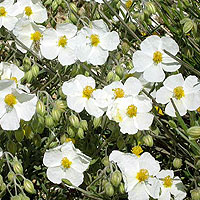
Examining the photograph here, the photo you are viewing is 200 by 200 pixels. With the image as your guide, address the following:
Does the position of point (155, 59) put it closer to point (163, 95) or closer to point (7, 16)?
point (163, 95)

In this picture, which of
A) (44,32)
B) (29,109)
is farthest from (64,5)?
(29,109)

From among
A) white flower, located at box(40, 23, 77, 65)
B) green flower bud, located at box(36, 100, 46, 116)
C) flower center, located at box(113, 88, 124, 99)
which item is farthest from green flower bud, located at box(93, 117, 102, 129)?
white flower, located at box(40, 23, 77, 65)

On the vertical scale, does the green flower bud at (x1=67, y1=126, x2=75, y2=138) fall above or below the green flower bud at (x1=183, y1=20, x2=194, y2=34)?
below

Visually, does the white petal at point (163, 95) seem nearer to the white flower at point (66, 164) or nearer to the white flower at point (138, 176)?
the white flower at point (138, 176)

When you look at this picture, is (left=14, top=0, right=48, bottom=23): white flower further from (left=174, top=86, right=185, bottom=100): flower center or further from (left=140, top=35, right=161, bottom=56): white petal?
(left=174, top=86, right=185, bottom=100): flower center

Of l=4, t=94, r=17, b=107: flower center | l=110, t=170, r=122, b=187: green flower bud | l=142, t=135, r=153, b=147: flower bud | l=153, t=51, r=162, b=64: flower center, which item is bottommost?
l=4, t=94, r=17, b=107: flower center

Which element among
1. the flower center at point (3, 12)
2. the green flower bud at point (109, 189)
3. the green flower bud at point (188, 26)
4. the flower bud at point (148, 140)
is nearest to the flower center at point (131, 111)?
the flower bud at point (148, 140)

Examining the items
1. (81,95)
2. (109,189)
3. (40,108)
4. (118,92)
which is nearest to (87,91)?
(81,95)
